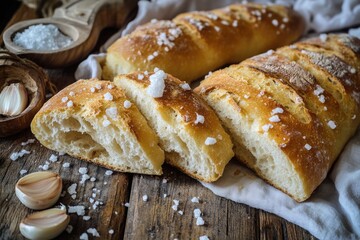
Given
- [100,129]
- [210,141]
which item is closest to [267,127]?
[210,141]

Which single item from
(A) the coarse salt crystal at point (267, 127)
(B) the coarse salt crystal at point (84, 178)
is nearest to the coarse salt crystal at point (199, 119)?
(A) the coarse salt crystal at point (267, 127)

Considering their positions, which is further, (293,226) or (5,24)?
(5,24)

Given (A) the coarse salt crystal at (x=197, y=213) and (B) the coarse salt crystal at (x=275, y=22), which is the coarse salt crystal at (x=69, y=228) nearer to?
(A) the coarse salt crystal at (x=197, y=213)

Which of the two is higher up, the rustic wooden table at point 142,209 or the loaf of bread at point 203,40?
the loaf of bread at point 203,40

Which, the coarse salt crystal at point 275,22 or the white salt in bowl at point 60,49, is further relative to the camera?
the coarse salt crystal at point 275,22

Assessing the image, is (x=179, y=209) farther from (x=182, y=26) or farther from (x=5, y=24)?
(x=5, y=24)

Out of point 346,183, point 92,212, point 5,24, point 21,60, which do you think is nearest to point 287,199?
point 346,183

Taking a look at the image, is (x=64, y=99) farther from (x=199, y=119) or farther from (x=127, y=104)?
(x=199, y=119)

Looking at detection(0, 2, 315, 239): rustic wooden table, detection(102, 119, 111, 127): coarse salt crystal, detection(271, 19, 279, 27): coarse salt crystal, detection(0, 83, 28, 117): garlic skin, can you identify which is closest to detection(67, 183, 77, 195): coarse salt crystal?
detection(0, 2, 315, 239): rustic wooden table
